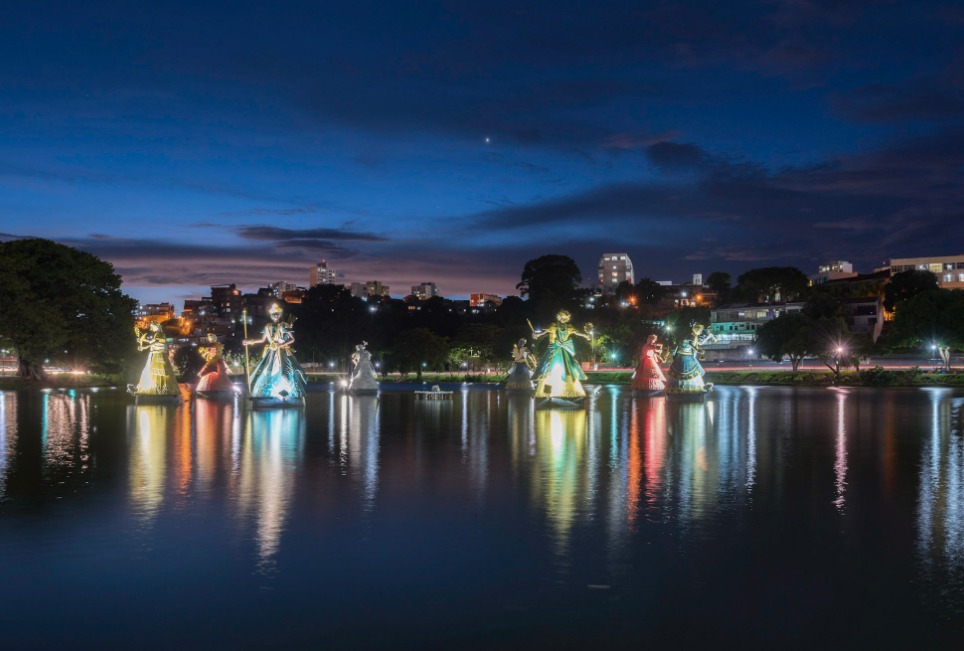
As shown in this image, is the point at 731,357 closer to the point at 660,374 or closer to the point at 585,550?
the point at 660,374

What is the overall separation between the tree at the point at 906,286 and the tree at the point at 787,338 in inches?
1788

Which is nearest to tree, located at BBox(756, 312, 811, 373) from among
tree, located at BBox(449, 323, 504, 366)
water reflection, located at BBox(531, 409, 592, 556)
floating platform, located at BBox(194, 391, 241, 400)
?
tree, located at BBox(449, 323, 504, 366)

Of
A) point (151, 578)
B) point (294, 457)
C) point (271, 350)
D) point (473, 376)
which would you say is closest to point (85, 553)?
point (151, 578)

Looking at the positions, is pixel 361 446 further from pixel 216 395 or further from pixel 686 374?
pixel 216 395

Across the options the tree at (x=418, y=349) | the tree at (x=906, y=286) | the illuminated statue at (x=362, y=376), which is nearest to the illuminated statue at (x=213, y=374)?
the illuminated statue at (x=362, y=376)

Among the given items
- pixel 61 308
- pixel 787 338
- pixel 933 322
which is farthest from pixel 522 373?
pixel 933 322

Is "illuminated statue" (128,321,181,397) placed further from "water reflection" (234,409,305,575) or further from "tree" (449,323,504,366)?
"tree" (449,323,504,366)

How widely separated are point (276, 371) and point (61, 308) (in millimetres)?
32560

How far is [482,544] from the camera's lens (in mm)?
10859

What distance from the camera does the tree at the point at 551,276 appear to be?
373ft

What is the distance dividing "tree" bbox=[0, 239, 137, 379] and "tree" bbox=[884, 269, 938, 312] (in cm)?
9336

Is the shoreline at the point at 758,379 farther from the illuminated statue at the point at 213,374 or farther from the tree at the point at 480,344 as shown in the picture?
the illuminated statue at the point at 213,374

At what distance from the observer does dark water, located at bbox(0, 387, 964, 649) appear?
311 inches

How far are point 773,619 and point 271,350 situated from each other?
29778 mm
